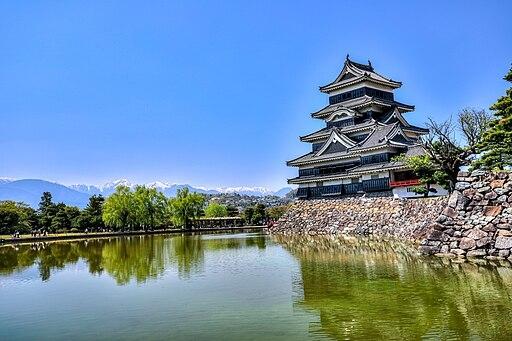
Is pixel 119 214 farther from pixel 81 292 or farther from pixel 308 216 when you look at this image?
pixel 81 292

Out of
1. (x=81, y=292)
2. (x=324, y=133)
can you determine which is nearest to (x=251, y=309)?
(x=81, y=292)

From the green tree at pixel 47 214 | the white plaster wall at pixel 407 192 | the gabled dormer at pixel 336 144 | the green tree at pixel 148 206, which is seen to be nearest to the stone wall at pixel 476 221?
the white plaster wall at pixel 407 192

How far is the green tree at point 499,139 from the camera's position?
66.4 ft

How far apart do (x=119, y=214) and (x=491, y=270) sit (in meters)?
48.7

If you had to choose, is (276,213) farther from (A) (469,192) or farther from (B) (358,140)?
(A) (469,192)

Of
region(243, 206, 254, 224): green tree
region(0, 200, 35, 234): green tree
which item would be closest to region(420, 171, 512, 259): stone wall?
region(0, 200, 35, 234): green tree

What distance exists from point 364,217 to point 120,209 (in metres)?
32.6

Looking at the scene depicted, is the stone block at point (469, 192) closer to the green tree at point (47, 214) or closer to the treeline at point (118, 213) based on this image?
the treeline at point (118, 213)

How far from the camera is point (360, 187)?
40375 millimetres

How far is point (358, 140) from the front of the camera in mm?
44906

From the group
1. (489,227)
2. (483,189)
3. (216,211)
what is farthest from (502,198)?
(216,211)

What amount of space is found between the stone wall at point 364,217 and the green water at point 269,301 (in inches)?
376

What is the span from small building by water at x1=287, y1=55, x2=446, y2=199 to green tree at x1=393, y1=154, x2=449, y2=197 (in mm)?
3745

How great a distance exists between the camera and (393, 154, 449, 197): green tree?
30.1 meters
